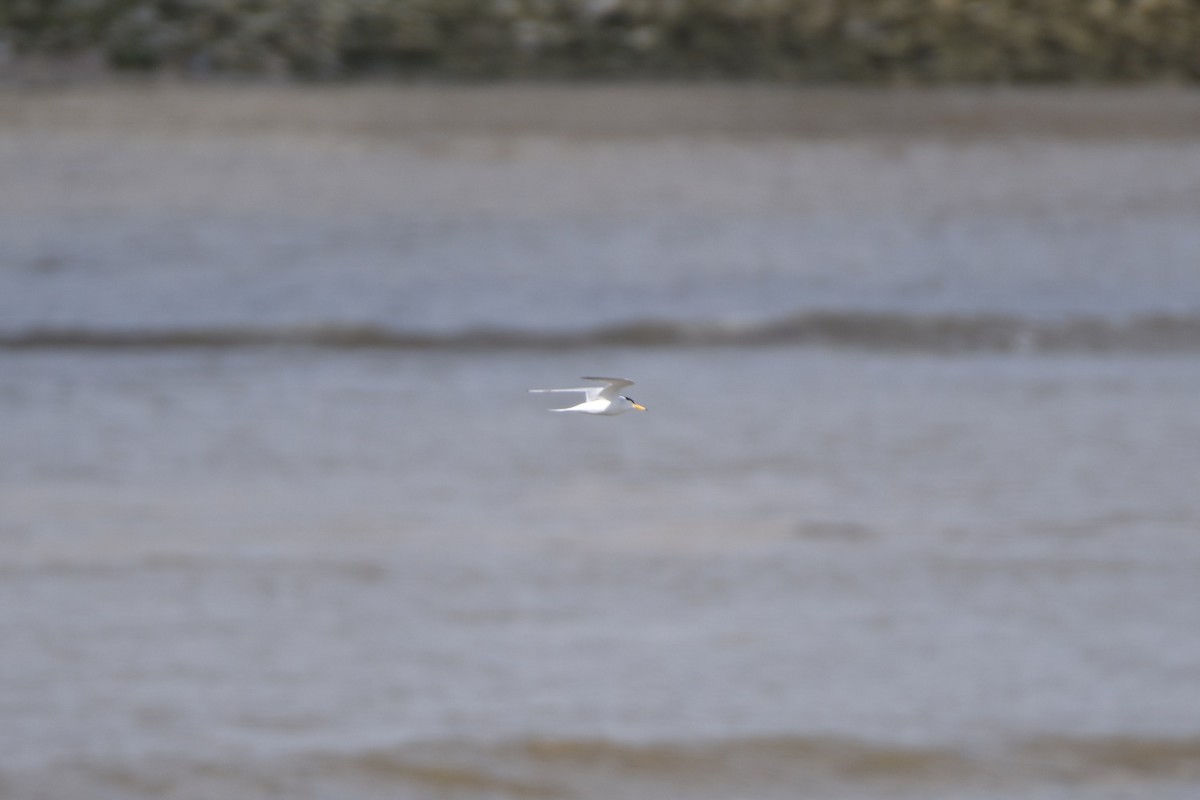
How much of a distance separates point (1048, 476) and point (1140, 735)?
4.06 feet

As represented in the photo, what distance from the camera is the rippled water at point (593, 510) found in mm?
3143

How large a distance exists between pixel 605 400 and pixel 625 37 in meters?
8.37

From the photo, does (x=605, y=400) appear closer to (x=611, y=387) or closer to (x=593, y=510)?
(x=611, y=387)

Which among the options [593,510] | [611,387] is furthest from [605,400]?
[593,510]

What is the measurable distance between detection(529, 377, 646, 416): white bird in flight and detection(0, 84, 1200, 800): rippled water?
168cm

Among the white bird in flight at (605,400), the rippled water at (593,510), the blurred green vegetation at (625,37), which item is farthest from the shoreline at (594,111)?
the white bird in flight at (605,400)

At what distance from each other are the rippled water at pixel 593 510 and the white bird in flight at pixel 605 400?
1.68m

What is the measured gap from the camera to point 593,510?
414 cm

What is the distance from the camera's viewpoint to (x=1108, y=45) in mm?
10016

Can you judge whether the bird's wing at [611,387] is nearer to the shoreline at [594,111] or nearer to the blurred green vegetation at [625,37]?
the shoreline at [594,111]

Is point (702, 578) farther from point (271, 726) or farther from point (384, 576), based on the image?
point (271, 726)

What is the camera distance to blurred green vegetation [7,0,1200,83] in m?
9.56

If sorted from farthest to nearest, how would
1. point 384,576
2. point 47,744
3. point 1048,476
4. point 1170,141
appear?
point 1170,141 < point 1048,476 < point 384,576 < point 47,744

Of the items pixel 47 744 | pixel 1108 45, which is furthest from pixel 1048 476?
pixel 1108 45
